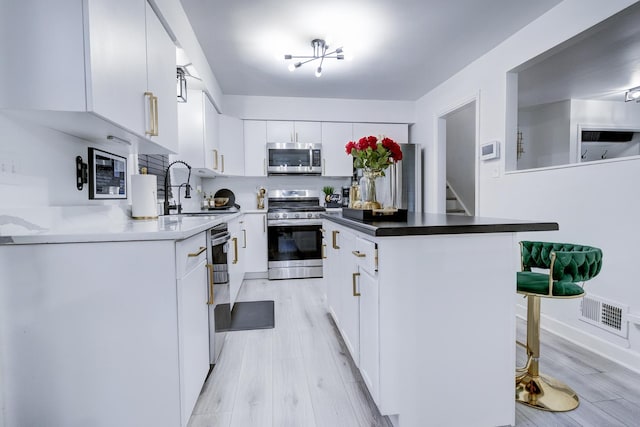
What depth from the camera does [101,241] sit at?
1121 millimetres

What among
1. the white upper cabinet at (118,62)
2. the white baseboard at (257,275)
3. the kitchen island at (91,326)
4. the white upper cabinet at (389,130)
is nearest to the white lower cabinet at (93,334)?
the kitchen island at (91,326)

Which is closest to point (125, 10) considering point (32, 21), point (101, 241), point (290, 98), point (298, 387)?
point (32, 21)

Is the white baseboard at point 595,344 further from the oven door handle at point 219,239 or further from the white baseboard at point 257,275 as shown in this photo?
the white baseboard at point 257,275

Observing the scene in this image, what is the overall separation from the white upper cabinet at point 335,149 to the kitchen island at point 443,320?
3111 millimetres

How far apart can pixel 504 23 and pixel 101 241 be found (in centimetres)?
323

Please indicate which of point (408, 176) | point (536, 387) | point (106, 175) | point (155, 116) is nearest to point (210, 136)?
point (106, 175)

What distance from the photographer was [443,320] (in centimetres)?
129

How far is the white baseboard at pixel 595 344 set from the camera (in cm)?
185

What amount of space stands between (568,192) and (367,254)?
74.4 inches

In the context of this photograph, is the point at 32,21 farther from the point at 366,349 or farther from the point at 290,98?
the point at 290,98

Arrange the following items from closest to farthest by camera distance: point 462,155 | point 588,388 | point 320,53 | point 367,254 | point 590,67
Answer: point 367,254 → point 588,388 → point 320,53 → point 590,67 → point 462,155

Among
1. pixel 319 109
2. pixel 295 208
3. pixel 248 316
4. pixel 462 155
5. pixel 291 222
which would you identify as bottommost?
pixel 248 316

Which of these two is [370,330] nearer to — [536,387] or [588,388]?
[536,387]

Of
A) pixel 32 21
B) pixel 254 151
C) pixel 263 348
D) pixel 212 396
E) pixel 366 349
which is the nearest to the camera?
pixel 32 21
